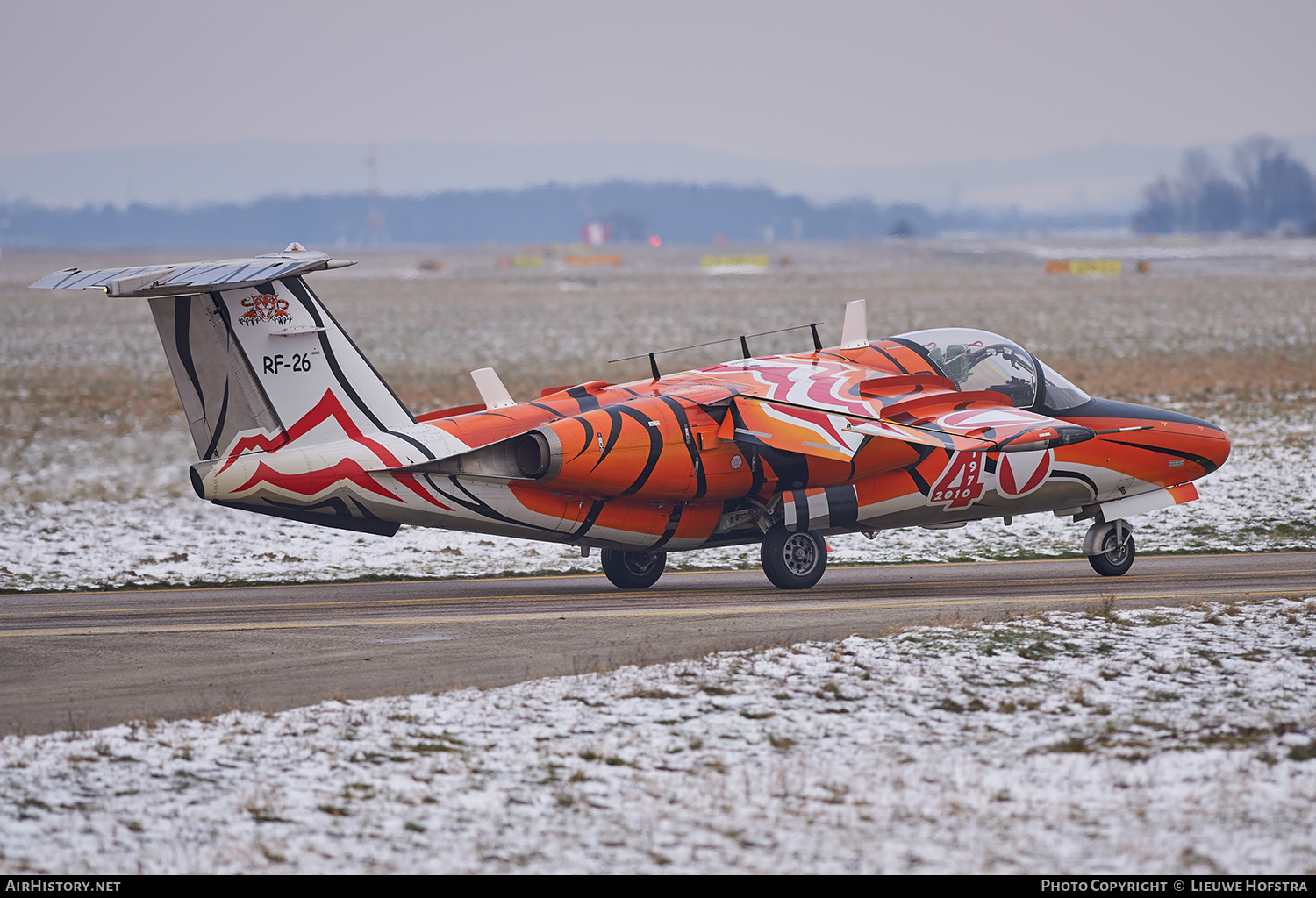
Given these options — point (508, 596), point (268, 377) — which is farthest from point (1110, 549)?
point (268, 377)

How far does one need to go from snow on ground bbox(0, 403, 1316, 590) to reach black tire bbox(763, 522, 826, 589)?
9.23ft

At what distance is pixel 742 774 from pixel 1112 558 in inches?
396

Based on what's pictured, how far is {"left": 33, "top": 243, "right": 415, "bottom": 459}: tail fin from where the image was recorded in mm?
15047

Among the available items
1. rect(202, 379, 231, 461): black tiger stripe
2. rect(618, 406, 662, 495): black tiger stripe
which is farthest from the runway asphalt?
rect(202, 379, 231, 461): black tiger stripe

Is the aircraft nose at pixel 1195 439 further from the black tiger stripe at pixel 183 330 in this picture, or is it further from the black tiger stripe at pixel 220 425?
the black tiger stripe at pixel 183 330

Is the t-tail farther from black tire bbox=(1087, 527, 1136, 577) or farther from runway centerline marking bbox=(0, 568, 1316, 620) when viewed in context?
black tire bbox=(1087, 527, 1136, 577)

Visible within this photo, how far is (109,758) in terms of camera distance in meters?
9.98

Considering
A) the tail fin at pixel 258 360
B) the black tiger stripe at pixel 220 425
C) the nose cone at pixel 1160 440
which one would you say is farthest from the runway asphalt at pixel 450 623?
the tail fin at pixel 258 360

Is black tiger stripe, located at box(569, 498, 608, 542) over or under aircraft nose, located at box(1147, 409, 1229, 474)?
under

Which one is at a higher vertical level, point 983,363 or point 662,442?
point 983,363

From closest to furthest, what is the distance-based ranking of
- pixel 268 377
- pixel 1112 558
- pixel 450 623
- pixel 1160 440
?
pixel 450 623 < pixel 268 377 < pixel 1112 558 < pixel 1160 440

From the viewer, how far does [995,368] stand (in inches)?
728

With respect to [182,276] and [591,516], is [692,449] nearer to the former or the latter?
[591,516]
